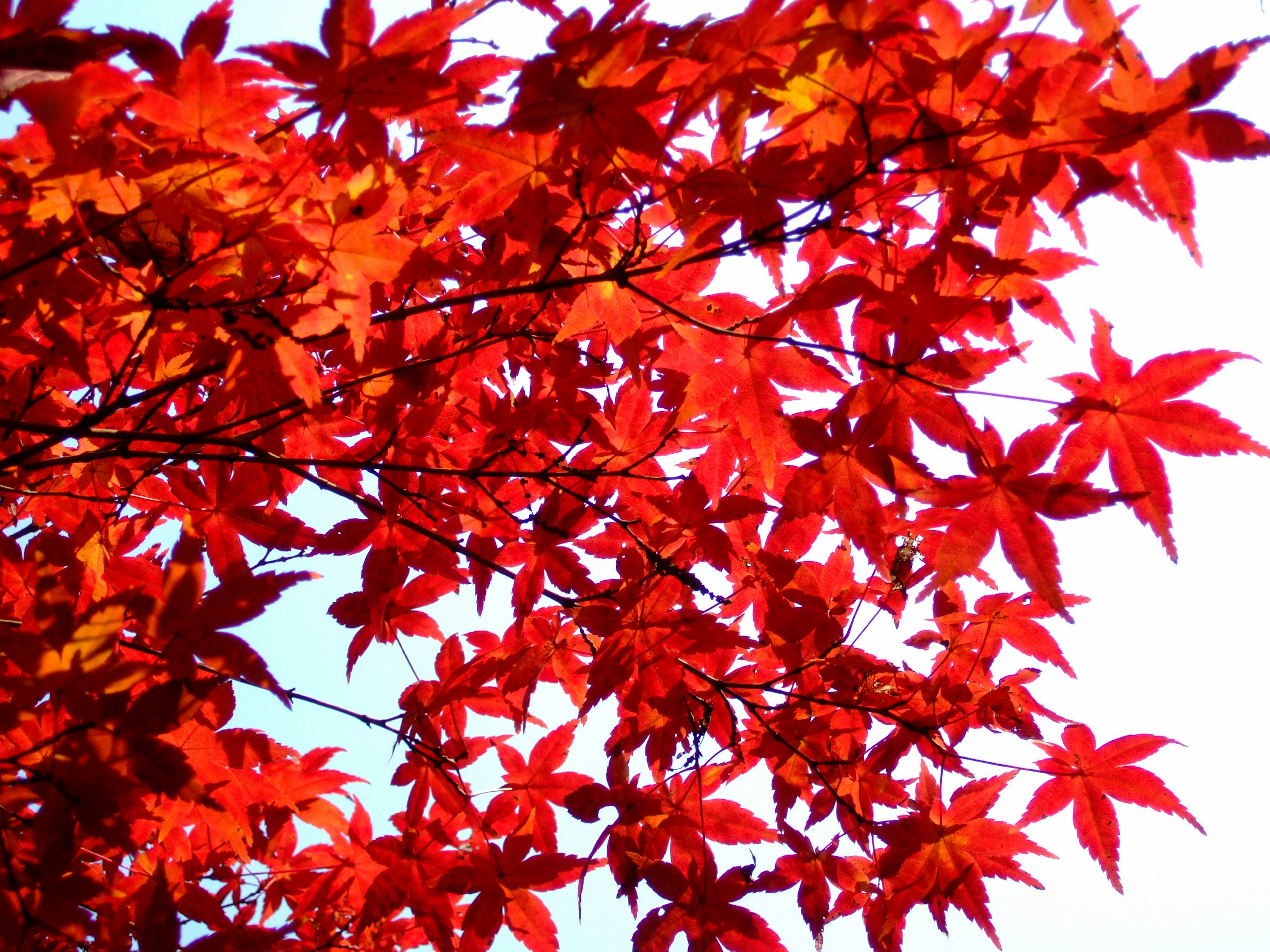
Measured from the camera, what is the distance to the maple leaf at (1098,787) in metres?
2.15

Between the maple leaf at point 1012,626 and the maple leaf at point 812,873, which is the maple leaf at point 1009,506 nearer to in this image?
the maple leaf at point 1012,626

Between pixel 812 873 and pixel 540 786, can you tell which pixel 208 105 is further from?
pixel 812 873

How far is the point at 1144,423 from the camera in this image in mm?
1741

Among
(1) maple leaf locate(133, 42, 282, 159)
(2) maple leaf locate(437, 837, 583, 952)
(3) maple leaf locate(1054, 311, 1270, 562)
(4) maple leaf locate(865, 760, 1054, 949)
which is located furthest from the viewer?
(4) maple leaf locate(865, 760, 1054, 949)

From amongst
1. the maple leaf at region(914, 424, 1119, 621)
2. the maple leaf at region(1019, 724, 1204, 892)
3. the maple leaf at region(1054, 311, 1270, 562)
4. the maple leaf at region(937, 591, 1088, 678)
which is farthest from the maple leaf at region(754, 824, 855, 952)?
the maple leaf at region(1054, 311, 1270, 562)

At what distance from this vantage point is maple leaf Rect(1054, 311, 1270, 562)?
5.49 feet

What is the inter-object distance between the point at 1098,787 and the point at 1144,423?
3.77 ft

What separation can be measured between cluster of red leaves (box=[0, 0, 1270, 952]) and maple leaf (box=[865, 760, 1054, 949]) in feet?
0.04

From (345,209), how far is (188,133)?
294 millimetres

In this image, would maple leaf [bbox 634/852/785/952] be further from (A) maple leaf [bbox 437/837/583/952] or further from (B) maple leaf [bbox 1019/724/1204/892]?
(B) maple leaf [bbox 1019/724/1204/892]

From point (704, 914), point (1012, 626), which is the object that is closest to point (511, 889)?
point (704, 914)

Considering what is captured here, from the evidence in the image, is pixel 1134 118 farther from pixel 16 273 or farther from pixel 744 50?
pixel 16 273

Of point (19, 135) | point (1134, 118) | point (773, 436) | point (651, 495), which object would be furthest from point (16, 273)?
point (1134, 118)

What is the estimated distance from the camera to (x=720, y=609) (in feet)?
8.55
